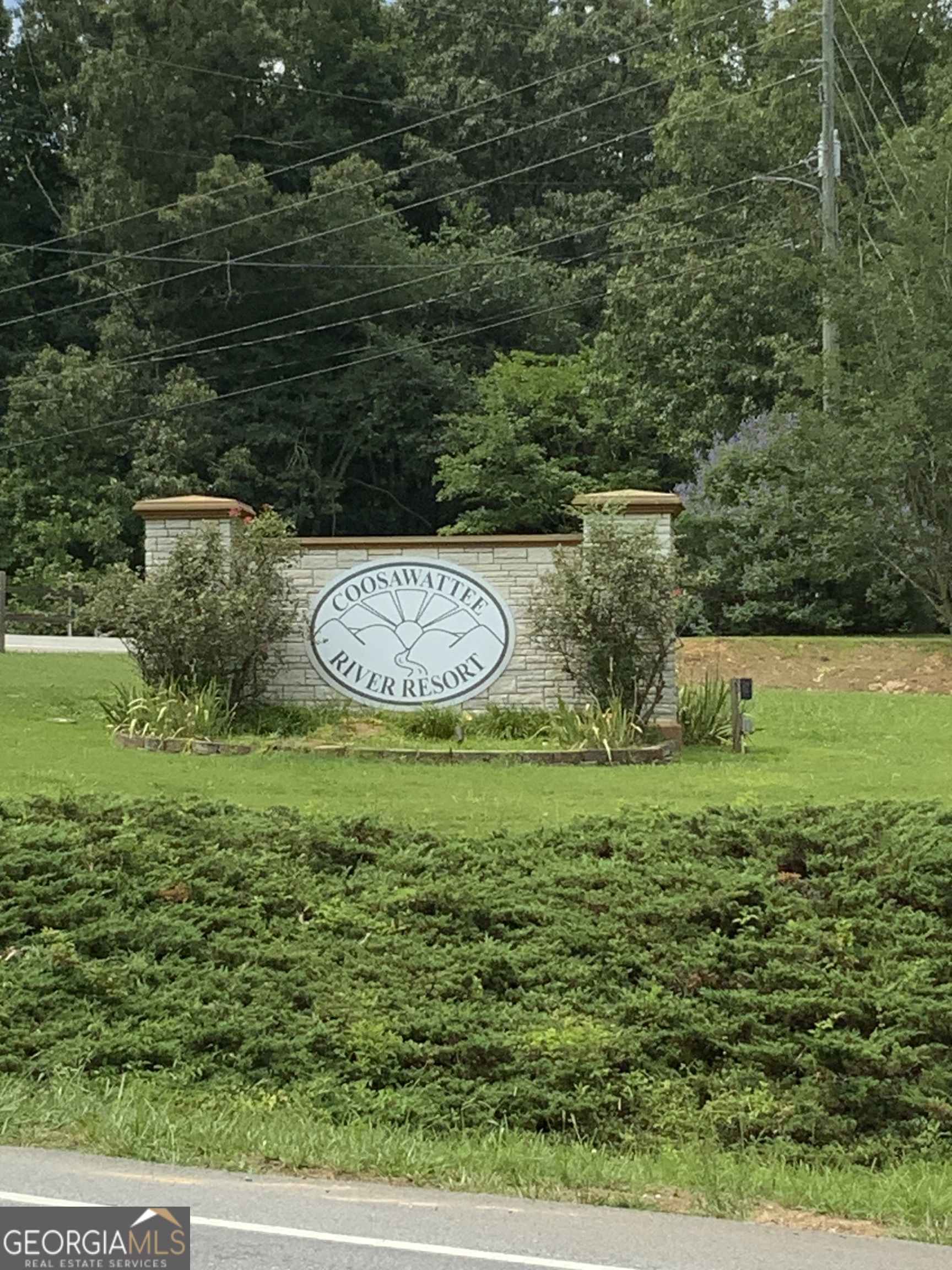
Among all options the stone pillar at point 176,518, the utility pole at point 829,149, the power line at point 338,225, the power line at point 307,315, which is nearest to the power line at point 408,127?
the power line at point 338,225

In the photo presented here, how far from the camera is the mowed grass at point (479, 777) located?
10.5 m

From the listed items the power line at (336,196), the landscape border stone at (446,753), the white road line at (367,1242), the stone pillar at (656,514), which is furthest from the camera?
the power line at (336,196)

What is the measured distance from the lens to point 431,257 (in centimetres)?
4503

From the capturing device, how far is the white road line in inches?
175

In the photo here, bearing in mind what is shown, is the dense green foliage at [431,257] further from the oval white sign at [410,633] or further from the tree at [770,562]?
the oval white sign at [410,633]

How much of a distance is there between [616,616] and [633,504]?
1166mm

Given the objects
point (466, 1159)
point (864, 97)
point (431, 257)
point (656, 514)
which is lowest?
point (466, 1159)

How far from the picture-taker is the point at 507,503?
39812mm

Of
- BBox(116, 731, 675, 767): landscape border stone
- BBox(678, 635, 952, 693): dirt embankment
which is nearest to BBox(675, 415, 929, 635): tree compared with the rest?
BBox(678, 635, 952, 693): dirt embankment

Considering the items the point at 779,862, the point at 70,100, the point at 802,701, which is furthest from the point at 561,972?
the point at 70,100

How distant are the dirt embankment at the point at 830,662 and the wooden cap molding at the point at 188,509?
939 centimetres

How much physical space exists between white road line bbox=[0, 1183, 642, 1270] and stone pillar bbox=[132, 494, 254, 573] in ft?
32.9

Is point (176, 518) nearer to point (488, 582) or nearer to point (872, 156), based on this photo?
point (488, 582)

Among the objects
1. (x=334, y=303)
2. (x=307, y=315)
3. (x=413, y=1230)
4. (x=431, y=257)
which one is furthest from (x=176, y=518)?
(x=431, y=257)
